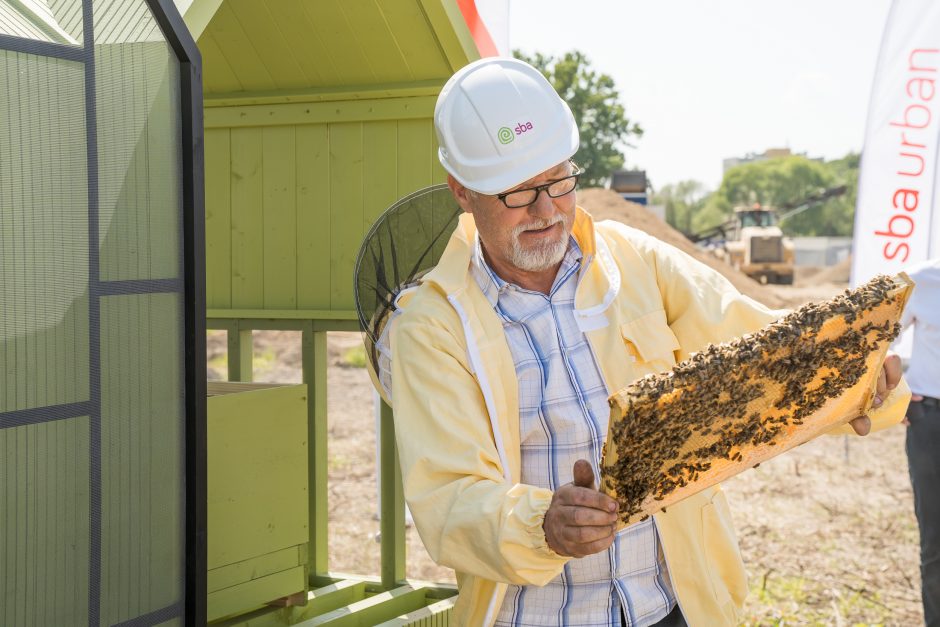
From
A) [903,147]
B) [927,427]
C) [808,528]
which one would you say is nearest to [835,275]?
[808,528]

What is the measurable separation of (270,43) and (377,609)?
238 centimetres

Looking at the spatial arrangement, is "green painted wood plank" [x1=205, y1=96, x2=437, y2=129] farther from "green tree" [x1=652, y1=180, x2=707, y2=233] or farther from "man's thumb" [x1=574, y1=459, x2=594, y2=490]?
"green tree" [x1=652, y1=180, x2=707, y2=233]

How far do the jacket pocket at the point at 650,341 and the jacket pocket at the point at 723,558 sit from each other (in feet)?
1.26

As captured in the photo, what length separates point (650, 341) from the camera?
2590mm

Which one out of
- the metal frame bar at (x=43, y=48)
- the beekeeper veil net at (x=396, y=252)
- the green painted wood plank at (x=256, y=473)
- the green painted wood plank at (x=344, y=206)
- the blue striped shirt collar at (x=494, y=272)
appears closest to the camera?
the metal frame bar at (x=43, y=48)

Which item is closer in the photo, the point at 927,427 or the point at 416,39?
the point at 416,39

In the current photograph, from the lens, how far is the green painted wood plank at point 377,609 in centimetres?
393

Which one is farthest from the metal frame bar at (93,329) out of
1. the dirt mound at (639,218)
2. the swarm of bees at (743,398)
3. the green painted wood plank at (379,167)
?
the dirt mound at (639,218)

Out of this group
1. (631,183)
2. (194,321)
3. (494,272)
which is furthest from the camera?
(631,183)

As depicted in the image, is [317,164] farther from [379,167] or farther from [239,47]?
[239,47]

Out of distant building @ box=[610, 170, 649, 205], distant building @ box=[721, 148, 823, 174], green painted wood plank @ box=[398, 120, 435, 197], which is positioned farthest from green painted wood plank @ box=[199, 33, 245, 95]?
distant building @ box=[721, 148, 823, 174]

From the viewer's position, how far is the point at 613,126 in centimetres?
3494

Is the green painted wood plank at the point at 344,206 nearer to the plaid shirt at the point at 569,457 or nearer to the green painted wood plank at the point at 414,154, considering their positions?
the green painted wood plank at the point at 414,154

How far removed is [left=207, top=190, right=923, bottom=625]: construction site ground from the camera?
19.9ft
